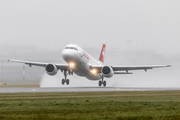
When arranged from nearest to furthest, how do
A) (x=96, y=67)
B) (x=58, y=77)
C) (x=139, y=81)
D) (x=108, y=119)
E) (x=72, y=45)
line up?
(x=108, y=119), (x=72, y=45), (x=96, y=67), (x=58, y=77), (x=139, y=81)

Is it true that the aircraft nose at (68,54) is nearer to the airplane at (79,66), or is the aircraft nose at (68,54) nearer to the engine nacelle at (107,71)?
the airplane at (79,66)

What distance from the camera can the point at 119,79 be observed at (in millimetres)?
81188

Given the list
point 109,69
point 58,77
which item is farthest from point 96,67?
point 58,77

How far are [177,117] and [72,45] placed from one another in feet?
131

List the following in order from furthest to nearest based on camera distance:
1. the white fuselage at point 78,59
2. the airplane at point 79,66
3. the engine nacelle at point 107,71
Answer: the engine nacelle at point 107,71
the airplane at point 79,66
the white fuselage at point 78,59

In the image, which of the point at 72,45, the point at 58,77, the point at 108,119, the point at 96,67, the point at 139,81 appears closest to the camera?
the point at 108,119

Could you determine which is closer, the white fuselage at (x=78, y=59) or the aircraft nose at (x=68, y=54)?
the aircraft nose at (x=68, y=54)

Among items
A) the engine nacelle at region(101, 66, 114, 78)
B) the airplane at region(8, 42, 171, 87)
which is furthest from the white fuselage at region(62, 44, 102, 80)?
the engine nacelle at region(101, 66, 114, 78)

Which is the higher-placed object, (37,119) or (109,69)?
(109,69)

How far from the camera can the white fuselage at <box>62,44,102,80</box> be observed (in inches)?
2138

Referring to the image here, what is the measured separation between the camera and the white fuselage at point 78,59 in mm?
54312

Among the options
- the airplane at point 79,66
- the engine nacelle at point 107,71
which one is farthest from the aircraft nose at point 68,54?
the engine nacelle at point 107,71

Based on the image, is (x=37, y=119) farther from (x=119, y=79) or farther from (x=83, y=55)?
(x=119, y=79)

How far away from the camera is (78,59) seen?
182 ft
